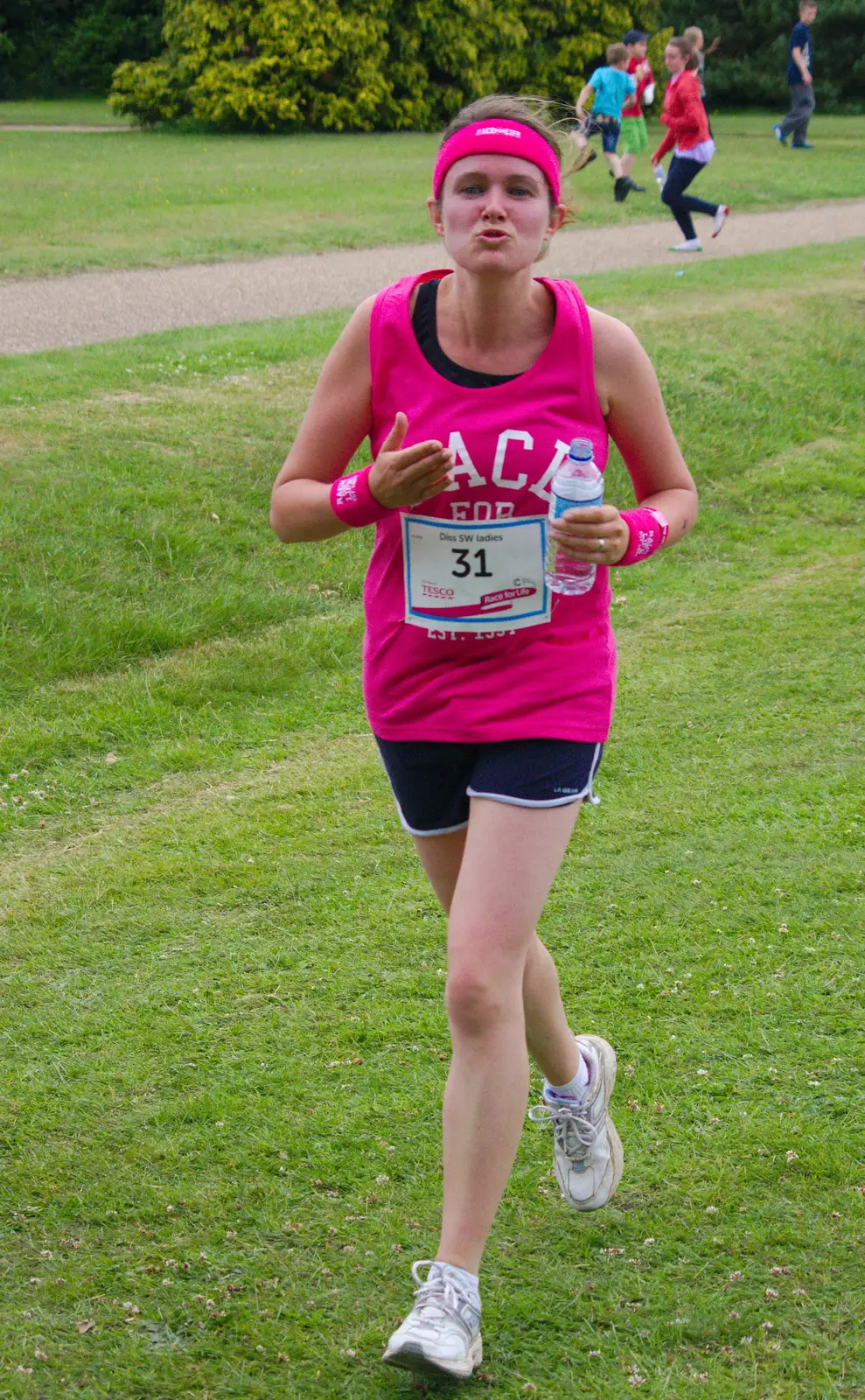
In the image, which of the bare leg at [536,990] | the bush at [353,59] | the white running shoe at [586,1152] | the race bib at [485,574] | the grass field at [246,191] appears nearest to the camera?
the race bib at [485,574]

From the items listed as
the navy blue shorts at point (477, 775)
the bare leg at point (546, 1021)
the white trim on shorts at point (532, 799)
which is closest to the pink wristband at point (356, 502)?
the navy blue shorts at point (477, 775)

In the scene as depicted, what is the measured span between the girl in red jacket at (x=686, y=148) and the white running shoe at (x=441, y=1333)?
14.4 metres

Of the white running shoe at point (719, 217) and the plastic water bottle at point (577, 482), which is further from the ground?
the plastic water bottle at point (577, 482)

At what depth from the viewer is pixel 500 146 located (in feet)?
9.29

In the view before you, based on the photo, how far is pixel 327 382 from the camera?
2.92m

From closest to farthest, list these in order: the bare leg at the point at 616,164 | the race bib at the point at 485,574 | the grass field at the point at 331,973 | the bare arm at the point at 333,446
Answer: the bare arm at the point at 333,446, the race bib at the point at 485,574, the grass field at the point at 331,973, the bare leg at the point at 616,164

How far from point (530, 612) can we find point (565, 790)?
340 millimetres

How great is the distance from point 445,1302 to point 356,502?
4.74 ft

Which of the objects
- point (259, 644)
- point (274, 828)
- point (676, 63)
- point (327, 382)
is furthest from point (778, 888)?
point (676, 63)

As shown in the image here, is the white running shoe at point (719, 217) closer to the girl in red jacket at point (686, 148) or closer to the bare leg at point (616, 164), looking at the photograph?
the girl in red jacket at point (686, 148)

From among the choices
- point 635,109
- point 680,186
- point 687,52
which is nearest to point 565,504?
point 680,186

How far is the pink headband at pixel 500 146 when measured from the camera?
112 inches

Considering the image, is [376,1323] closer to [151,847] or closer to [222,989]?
[222,989]

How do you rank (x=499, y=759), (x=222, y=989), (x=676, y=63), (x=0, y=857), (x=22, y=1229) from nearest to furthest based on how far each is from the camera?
(x=499, y=759) → (x=22, y=1229) → (x=222, y=989) → (x=0, y=857) → (x=676, y=63)
